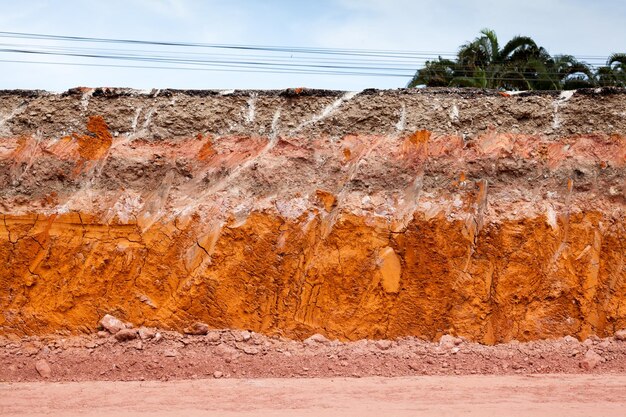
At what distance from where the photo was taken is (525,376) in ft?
30.6

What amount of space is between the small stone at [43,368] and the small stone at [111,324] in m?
0.85

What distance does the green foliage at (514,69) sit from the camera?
83.9 ft

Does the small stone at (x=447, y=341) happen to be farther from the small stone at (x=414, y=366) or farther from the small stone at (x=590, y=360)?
the small stone at (x=590, y=360)

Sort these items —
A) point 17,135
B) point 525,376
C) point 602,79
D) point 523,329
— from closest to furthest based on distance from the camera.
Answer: point 525,376, point 523,329, point 17,135, point 602,79

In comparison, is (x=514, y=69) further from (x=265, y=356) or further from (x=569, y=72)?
(x=265, y=356)

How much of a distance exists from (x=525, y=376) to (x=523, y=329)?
0.97 meters

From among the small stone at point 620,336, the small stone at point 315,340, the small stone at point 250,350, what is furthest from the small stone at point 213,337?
the small stone at point 620,336

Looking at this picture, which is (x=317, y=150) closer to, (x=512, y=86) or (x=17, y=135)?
(x=17, y=135)

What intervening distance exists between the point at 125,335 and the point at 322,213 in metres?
3.00

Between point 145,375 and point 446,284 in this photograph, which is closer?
point 145,375

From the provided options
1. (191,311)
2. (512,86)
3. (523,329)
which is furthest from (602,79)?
(191,311)

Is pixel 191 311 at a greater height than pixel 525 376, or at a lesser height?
greater

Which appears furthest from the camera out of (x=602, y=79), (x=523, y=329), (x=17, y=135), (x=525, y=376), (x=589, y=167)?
(x=602, y=79)

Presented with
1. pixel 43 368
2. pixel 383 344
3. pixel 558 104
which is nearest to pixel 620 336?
pixel 383 344
